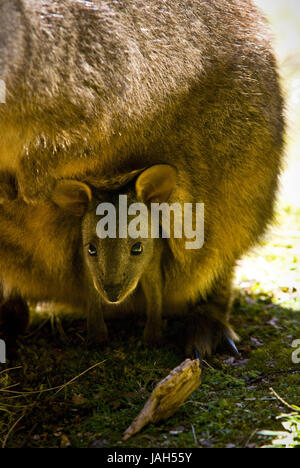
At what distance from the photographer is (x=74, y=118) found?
9.01 feet

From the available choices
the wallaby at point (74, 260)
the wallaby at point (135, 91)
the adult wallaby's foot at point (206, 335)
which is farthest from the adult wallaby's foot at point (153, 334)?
the wallaby at point (135, 91)

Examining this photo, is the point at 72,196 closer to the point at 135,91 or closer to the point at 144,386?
the point at 135,91

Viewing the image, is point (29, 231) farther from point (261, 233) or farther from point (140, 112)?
point (261, 233)

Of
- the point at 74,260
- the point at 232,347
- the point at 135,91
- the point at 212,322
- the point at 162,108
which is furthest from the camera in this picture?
the point at 212,322

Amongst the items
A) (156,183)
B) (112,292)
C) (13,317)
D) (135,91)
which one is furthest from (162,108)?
(13,317)

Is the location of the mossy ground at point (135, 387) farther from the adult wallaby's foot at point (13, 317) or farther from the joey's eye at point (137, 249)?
the joey's eye at point (137, 249)

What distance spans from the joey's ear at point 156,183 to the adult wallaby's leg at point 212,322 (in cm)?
71

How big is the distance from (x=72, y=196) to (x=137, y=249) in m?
0.40

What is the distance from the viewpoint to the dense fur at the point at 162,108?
8.73 feet

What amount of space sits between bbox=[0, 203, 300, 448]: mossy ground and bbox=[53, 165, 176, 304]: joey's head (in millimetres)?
427

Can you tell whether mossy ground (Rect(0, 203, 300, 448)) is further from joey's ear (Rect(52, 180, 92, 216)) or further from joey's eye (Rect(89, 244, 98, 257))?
joey's ear (Rect(52, 180, 92, 216))

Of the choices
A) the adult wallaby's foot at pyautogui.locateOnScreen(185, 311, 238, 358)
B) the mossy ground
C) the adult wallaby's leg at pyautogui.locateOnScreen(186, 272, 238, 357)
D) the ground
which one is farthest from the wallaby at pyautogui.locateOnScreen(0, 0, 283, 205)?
the mossy ground

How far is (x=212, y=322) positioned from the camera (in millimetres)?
3561

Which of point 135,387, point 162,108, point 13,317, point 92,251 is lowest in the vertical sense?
point 135,387
